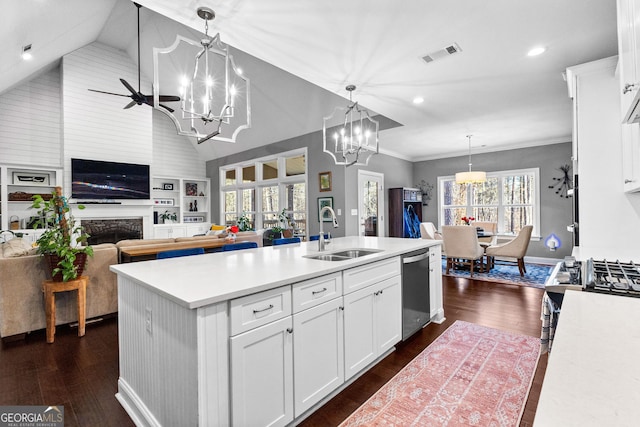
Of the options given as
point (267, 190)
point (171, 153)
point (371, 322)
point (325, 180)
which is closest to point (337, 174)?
point (325, 180)

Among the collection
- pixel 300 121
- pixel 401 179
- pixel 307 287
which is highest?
pixel 300 121

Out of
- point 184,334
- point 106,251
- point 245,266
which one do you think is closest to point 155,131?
point 106,251

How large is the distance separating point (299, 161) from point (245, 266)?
17.3 ft

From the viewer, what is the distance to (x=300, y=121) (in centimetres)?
625

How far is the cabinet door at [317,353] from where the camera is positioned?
163cm

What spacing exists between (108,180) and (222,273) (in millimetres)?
6365

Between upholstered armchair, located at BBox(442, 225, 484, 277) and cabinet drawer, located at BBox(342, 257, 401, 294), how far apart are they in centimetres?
320

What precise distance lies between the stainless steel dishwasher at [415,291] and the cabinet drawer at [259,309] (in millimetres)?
1411

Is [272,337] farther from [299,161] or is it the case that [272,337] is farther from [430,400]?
[299,161]

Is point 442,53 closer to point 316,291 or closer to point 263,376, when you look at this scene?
point 316,291

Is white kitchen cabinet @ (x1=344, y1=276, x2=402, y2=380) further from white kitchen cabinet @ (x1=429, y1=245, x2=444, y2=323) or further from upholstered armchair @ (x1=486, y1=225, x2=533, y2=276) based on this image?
upholstered armchair @ (x1=486, y1=225, x2=533, y2=276)

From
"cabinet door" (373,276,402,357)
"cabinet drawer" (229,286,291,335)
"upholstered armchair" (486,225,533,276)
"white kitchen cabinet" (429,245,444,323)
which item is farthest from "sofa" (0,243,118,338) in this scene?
"upholstered armchair" (486,225,533,276)

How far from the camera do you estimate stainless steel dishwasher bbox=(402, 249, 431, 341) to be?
2.64m

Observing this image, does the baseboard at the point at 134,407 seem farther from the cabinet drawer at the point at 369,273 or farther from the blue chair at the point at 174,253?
the cabinet drawer at the point at 369,273
